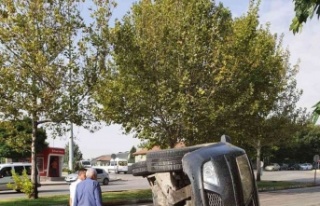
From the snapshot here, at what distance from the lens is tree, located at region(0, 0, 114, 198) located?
22.0m

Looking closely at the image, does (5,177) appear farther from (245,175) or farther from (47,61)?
(245,175)

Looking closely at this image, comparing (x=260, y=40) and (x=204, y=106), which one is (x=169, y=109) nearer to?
(x=204, y=106)

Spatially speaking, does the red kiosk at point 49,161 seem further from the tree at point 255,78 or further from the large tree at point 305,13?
the large tree at point 305,13

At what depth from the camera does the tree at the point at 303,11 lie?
4960 mm

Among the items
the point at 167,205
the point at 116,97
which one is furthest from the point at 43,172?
the point at 167,205

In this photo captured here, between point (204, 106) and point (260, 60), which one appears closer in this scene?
point (204, 106)

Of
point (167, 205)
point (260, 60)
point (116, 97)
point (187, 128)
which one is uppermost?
point (260, 60)

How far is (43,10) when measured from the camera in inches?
885

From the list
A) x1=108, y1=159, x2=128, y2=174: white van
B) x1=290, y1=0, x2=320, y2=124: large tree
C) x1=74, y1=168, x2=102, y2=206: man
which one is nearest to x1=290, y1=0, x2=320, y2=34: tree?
x1=290, y1=0, x2=320, y2=124: large tree

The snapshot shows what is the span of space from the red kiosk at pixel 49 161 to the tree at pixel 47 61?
27565mm

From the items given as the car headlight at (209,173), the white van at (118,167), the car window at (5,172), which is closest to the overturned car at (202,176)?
the car headlight at (209,173)

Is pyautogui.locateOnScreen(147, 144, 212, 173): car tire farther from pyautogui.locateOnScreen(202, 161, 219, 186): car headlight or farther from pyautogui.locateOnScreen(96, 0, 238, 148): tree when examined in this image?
pyautogui.locateOnScreen(96, 0, 238, 148): tree

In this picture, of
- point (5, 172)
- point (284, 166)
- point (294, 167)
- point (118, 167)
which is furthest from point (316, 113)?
point (284, 166)

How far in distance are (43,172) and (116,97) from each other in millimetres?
29339
